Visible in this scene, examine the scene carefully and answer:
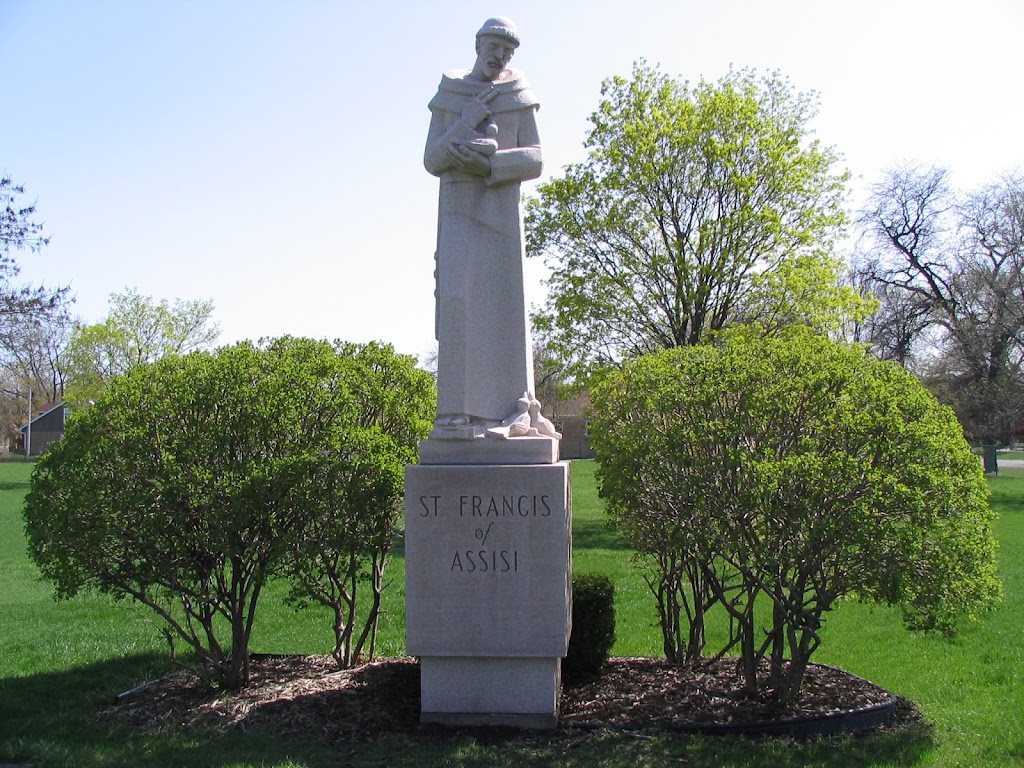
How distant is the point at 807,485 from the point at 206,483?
3.82 m

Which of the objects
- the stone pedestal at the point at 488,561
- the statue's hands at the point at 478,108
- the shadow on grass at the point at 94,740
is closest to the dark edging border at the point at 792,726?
the stone pedestal at the point at 488,561

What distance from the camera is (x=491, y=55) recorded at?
21.0 feet

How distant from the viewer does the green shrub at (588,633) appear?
6.93 m

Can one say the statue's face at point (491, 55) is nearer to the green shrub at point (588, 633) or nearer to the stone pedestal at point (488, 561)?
the stone pedestal at point (488, 561)

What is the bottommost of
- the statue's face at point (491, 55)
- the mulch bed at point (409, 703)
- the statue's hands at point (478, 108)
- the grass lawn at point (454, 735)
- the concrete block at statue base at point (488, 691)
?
the grass lawn at point (454, 735)

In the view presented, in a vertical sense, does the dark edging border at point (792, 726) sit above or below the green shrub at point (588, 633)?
below

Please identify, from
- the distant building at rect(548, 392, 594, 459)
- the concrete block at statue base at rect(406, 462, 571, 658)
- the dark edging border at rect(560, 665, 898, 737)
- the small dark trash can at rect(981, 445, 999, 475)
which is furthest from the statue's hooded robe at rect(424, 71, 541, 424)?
the distant building at rect(548, 392, 594, 459)

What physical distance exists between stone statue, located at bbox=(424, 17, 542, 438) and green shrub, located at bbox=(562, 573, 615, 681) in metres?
1.71

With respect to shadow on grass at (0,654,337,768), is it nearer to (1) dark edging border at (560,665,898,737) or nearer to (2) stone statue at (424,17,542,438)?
(1) dark edging border at (560,665,898,737)

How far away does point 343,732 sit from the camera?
580 cm

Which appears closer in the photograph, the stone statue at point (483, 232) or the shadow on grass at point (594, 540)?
the stone statue at point (483, 232)

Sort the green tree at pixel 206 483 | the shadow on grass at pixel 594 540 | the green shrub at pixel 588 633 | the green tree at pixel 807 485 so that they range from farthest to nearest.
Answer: the shadow on grass at pixel 594 540 < the green shrub at pixel 588 633 < the green tree at pixel 206 483 < the green tree at pixel 807 485

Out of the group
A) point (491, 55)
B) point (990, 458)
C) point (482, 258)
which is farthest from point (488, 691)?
point (990, 458)

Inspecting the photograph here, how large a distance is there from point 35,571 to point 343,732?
1028 centimetres
